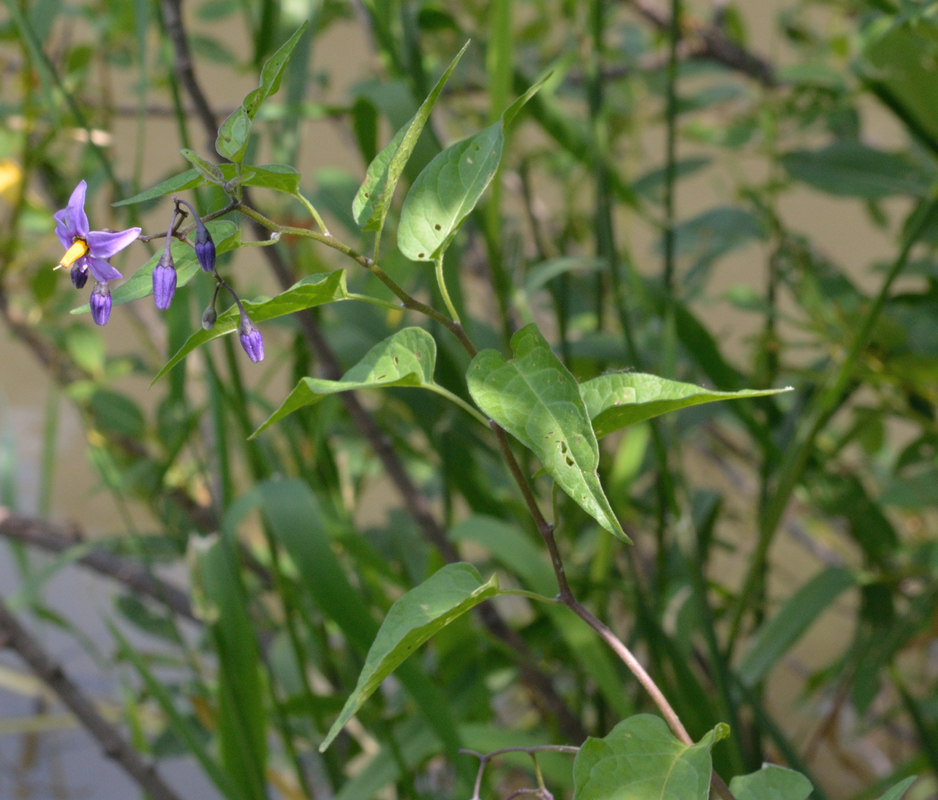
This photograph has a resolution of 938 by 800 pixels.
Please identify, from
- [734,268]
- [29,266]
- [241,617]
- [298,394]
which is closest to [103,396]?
[29,266]

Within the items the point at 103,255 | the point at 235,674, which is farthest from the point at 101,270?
the point at 235,674

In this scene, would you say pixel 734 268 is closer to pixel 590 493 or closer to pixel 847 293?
pixel 847 293

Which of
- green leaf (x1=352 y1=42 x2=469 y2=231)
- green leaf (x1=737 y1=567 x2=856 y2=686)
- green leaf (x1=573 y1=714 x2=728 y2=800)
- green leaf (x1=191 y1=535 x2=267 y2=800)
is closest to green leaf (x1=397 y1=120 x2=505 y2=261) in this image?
green leaf (x1=352 y1=42 x2=469 y2=231)

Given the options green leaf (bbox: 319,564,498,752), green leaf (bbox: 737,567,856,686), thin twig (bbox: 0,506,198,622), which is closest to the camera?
green leaf (bbox: 319,564,498,752)

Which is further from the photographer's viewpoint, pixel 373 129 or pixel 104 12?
pixel 104 12

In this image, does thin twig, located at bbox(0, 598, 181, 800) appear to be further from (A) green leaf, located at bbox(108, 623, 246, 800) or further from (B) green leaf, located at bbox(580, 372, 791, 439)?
A: (B) green leaf, located at bbox(580, 372, 791, 439)

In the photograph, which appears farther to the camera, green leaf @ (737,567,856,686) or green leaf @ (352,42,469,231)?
green leaf @ (737,567,856,686)
